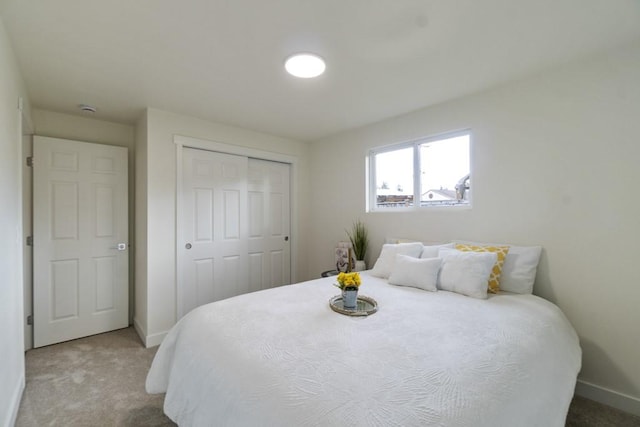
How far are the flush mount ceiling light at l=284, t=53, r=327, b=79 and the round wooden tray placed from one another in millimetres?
1618

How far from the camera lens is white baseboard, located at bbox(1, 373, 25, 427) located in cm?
157

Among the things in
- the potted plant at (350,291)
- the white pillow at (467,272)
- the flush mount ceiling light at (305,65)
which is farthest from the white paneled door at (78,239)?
the white pillow at (467,272)

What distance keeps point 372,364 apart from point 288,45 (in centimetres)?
183

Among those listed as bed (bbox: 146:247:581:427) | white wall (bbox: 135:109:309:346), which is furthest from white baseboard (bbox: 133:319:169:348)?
bed (bbox: 146:247:581:427)

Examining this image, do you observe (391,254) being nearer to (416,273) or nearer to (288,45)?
(416,273)

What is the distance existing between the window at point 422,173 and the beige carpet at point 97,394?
1720 mm

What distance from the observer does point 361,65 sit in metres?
2.00

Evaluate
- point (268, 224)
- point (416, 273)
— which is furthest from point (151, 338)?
point (416, 273)

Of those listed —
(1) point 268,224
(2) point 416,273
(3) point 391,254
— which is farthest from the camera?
(1) point 268,224

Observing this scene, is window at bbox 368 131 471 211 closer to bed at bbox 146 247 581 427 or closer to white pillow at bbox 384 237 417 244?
white pillow at bbox 384 237 417 244

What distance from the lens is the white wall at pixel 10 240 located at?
1.53m

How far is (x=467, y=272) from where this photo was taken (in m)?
2.04

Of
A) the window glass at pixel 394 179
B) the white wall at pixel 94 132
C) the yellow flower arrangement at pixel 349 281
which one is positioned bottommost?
the yellow flower arrangement at pixel 349 281

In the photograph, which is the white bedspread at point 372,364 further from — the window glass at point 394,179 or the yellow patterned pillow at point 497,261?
the window glass at point 394,179
